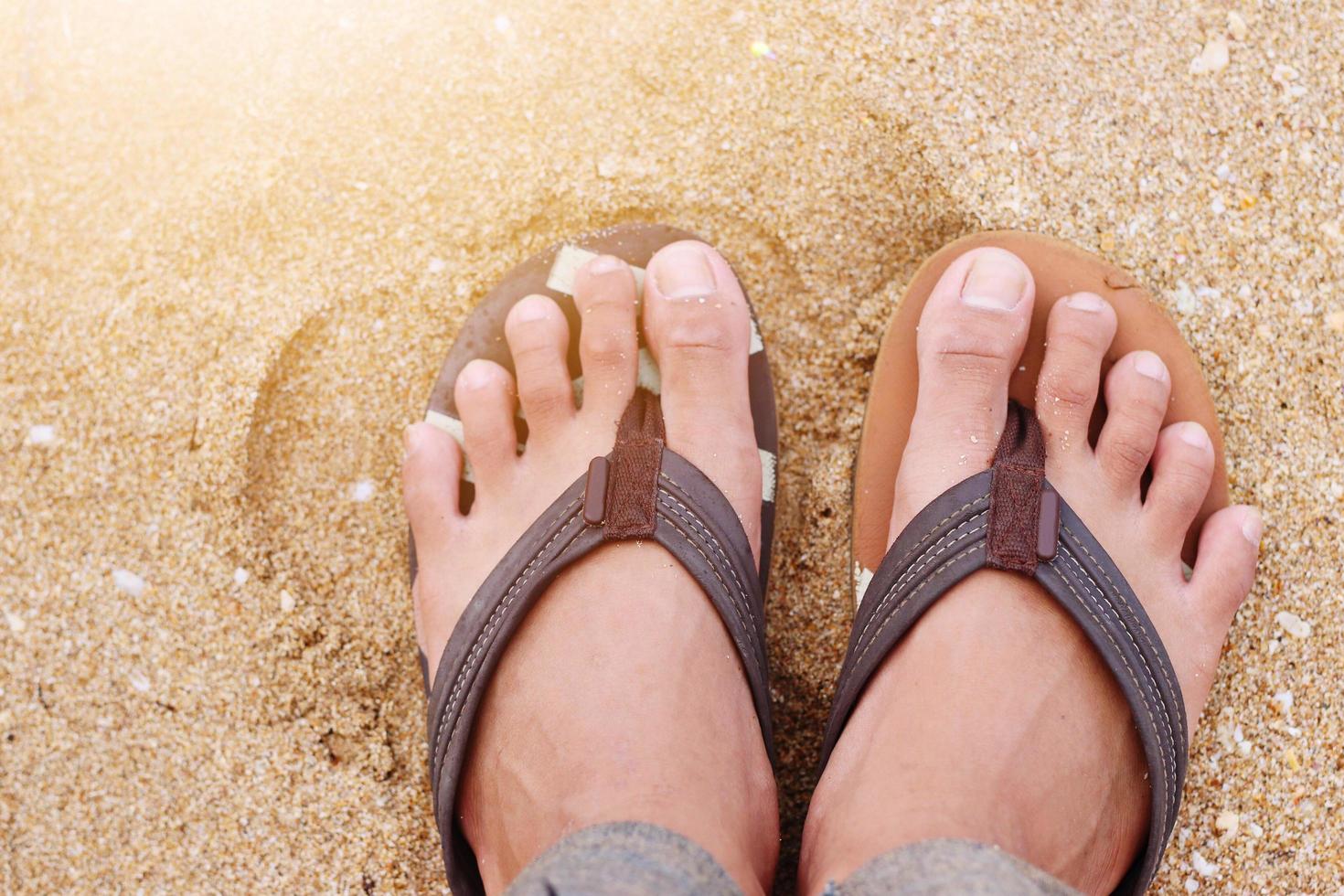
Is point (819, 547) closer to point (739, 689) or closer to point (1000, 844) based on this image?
point (739, 689)

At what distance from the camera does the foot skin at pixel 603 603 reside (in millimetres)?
1142

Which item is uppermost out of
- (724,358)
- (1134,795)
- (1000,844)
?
→ (724,358)

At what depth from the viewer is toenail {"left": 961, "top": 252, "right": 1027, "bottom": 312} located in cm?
129

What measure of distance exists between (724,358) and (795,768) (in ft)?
2.01

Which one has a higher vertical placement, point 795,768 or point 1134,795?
point 1134,795

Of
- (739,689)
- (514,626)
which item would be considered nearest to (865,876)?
(739,689)

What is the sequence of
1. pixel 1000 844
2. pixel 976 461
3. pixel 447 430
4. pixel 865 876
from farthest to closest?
pixel 447 430, pixel 976 461, pixel 1000 844, pixel 865 876

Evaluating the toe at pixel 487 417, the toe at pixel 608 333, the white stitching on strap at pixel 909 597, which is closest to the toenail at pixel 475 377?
the toe at pixel 487 417

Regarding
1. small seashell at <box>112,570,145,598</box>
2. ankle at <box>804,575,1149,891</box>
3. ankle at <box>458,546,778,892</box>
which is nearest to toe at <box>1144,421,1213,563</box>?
ankle at <box>804,575,1149,891</box>

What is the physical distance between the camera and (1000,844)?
1051mm

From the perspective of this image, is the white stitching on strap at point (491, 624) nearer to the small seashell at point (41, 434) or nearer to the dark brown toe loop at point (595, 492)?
the dark brown toe loop at point (595, 492)

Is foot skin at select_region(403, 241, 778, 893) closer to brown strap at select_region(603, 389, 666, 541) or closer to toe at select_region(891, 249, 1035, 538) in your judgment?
brown strap at select_region(603, 389, 666, 541)

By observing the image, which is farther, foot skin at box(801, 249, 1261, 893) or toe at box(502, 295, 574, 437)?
toe at box(502, 295, 574, 437)

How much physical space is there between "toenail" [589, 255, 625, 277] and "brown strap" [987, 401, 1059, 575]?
0.59 meters
